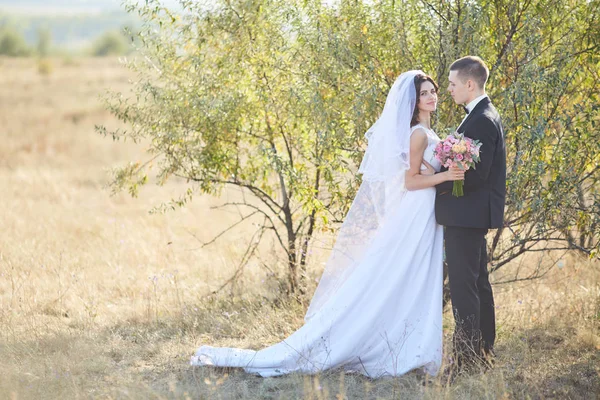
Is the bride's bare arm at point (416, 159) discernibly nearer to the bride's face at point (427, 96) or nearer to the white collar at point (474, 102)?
the bride's face at point (427, 96)

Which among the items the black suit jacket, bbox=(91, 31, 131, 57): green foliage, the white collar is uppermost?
bbox=(91, 31, 131, 57): green foliage

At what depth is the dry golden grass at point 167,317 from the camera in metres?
5.08

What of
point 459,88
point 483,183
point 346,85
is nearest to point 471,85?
point 459,88

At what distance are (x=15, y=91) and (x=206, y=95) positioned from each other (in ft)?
100

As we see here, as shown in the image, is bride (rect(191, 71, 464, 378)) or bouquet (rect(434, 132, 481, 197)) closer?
bouquet (rect(434, 132, 481, 197))

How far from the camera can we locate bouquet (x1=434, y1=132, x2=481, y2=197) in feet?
15.1

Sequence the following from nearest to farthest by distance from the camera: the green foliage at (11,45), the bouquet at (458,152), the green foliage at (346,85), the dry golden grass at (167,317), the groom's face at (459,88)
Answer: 1. the bouquet at (458,152)
2. the groom's face at (459,88)
3. the dry golden grass at (167,317)
4. the green foliage at (346,85)
5. the green foliage at (11,45)

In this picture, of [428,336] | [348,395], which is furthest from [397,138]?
[348,395]

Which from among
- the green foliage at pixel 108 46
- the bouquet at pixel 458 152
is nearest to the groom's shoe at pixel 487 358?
the bouquet at pixel 458 152

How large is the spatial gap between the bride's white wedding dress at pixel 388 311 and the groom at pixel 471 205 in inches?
7.0

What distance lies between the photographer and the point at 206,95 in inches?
269

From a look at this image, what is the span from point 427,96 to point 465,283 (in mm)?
1465

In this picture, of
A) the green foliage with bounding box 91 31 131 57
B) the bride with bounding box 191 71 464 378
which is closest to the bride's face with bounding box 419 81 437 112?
the bride with bounding box 191 71 464 378

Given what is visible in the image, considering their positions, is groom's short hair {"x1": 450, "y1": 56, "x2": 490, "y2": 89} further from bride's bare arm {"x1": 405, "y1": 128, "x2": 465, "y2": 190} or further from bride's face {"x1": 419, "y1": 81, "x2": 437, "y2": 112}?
bride's bare arm {"x1": 405, "y1": 128, "x2": 465, "y2": 190}
